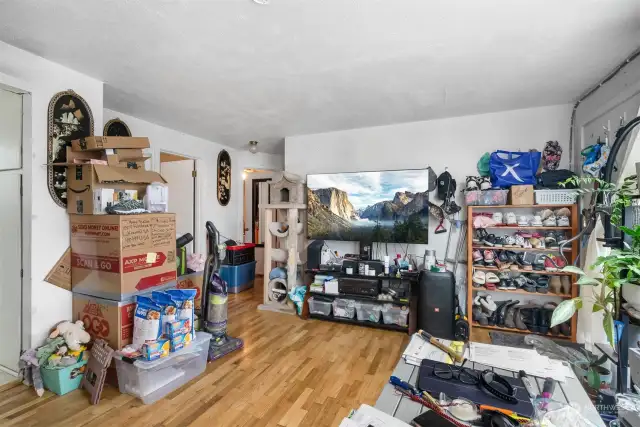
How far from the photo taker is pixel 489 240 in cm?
301

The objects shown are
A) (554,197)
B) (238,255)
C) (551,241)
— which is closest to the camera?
(554,197)

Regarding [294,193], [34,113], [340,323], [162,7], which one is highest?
[162,7]

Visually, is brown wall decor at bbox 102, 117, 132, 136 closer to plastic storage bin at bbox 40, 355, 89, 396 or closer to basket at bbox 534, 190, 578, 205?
plastic storage bin at bbox 40, 355, 89, 396

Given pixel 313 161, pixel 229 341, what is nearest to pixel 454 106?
pixel 313 161

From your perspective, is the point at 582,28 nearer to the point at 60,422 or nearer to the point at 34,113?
the point at 34,113

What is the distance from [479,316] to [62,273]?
370 cm

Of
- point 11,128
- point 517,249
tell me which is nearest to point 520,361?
point 517,249

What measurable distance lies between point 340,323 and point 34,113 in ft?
10.2

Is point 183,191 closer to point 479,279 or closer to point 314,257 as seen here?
point 314,257

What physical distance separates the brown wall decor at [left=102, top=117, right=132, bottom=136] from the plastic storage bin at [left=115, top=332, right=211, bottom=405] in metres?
2.25

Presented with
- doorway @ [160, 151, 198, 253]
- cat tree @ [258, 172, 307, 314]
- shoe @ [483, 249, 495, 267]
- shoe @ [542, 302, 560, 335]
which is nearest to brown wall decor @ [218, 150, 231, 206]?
doorway @ [160, 151, 198, 253]

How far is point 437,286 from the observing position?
9.23 feet

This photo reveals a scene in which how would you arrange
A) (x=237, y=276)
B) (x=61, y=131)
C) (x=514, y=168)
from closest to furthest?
(x=61, y=131), (x=514, y=168), (x=237, y=276)

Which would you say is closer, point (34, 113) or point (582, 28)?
point (582, 28)
